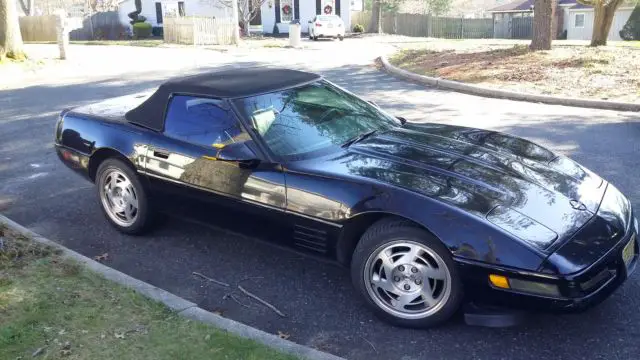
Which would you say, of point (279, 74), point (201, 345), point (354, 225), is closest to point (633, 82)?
point (279, 74)

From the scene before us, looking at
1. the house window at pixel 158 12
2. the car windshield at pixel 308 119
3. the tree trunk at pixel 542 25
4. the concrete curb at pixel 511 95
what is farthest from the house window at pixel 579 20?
the car windshield at pixel 308 119

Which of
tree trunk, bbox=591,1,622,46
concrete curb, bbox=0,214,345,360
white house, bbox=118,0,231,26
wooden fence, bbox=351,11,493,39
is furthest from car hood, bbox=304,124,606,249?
white house, bbox=118,0,231,26

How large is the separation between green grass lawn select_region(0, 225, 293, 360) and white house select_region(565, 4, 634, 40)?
40.4 meters

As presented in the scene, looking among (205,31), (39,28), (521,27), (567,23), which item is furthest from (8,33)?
(567,23)

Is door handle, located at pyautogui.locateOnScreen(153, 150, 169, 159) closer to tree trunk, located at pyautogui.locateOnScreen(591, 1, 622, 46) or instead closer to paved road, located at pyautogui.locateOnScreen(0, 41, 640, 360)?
paved road, located at pyautogui.locateOnScreen(0, 41, 640, 360)

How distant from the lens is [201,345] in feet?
10.3

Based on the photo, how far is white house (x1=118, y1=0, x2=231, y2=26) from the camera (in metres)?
42.5

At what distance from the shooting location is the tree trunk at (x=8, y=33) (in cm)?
1854

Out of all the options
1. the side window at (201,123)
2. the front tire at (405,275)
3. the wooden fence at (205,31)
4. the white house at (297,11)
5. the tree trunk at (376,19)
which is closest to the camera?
the front tire at (405,275)

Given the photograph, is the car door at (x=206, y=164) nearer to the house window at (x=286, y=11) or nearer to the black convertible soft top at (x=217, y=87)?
the black convertible soft top at (x=217, y=87)

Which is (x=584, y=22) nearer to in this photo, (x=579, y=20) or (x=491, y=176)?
(x=579, y=20)

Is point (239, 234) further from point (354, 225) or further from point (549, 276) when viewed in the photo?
point (549, 276)

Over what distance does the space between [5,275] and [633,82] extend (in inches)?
445

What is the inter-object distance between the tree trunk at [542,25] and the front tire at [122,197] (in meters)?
13.1
